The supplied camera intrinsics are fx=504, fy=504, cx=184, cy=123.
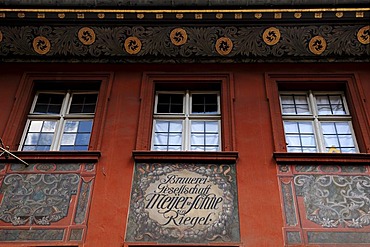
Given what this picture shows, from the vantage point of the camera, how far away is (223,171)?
21.3 feet

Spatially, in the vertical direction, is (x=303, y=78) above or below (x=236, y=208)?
above

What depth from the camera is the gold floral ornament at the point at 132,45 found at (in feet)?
26.2

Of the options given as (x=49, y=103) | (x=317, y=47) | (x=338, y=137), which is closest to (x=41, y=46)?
(x=49, y=103)

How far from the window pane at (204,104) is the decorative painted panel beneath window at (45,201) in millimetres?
1930

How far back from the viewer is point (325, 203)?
612 cm

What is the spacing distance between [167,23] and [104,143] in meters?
2.25

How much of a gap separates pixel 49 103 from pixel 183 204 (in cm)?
293

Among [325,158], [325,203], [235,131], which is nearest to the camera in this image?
[325,203]

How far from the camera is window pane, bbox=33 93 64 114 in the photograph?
766 cm

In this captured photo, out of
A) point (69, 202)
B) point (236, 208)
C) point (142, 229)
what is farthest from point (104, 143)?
point (236, 208)

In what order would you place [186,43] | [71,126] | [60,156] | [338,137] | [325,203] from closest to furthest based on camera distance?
[325,203] → [60,156] → [338,137] → [71,126] → [186,43]

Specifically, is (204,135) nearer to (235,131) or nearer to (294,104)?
(235,131)

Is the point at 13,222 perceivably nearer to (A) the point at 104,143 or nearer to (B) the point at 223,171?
(A) the point at 104,143

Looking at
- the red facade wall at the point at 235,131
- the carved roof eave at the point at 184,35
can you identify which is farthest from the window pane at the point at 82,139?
the carved roof eave at the point at 184,35
